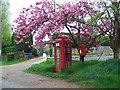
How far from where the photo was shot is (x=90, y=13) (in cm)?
1488

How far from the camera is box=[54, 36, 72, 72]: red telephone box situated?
15.4 meters

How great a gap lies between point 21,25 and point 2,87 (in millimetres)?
4834

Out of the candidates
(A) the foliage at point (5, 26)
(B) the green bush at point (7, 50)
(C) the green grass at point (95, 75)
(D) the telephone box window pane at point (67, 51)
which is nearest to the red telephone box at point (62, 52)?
(D) the telephone box window pane at point (67, 51)

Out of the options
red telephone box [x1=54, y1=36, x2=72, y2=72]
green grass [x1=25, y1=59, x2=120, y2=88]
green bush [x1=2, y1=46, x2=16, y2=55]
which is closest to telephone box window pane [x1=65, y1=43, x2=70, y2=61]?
red telephone box [x1=54, y1=36, x2=72, y2=72]

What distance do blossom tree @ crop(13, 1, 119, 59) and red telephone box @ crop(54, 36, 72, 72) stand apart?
0.52m

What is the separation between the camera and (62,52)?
15414mm

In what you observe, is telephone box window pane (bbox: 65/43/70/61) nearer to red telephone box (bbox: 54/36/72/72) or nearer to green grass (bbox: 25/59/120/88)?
red telephone box (bbox: 54/36/72/72)

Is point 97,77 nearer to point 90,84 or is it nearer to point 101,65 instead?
point 90,84

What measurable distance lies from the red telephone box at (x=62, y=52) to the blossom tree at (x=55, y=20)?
0.52 meters

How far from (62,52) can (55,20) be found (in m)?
1.96

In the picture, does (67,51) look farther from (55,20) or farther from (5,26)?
(5,26)

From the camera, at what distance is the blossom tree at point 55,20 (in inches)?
569

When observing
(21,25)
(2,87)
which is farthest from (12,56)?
(2,87)

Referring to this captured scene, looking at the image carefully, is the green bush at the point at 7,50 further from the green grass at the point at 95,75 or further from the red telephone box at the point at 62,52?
the green grass at the point at 95,75
